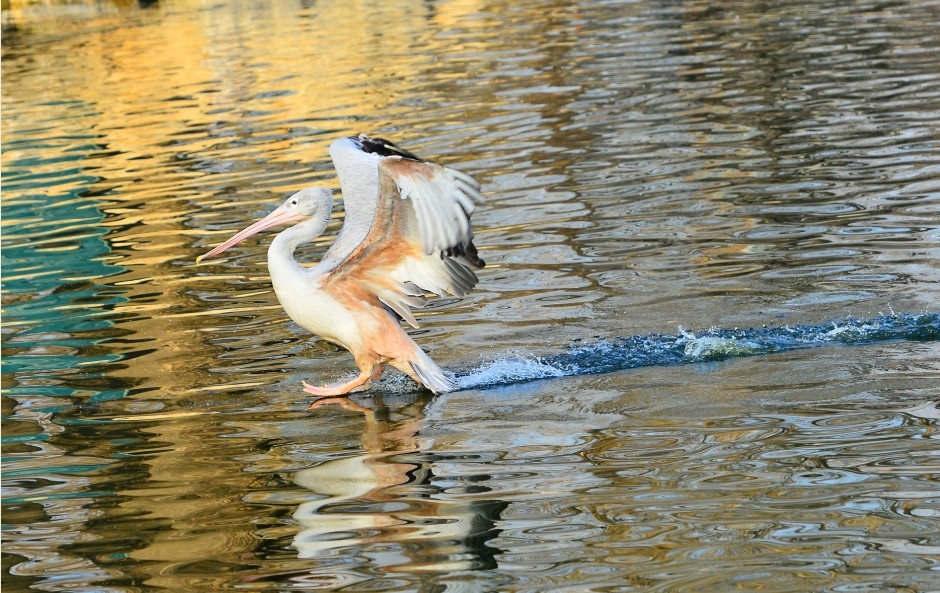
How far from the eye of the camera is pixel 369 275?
293 inches

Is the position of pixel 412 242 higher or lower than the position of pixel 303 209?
lower

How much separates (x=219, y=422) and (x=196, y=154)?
9.89 m

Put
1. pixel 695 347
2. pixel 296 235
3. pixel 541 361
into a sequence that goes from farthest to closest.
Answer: pixel 296 235, pixel 541 361, pixel 695 347

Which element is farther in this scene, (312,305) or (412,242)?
(312,305)

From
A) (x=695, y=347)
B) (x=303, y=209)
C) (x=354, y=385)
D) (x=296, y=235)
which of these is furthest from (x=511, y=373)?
(x=303, y=209)

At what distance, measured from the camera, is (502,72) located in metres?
20.2

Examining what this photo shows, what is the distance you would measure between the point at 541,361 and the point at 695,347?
0.83 meters

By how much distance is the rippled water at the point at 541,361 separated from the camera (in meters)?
4.94

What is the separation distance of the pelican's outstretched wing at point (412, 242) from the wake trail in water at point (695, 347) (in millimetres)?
526

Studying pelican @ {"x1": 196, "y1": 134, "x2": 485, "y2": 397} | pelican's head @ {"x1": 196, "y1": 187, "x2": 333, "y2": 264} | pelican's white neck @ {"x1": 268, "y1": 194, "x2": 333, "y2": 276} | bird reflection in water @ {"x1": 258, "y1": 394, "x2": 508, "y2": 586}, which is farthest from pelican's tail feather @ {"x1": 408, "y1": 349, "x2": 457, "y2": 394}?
pelican's head @ {"x1": 196, "y1": 187, "x2": 333, "y2": 264}

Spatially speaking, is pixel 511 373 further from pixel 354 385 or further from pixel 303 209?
pixel 303 209

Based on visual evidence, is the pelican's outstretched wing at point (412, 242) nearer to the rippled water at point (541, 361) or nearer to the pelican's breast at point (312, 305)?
the pelican's breast at point (312, 305)

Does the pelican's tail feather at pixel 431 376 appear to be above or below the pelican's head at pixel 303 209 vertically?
below

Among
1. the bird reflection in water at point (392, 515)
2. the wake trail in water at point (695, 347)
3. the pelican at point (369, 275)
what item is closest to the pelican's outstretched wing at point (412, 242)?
the pelican at point (369, 275)
